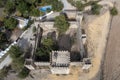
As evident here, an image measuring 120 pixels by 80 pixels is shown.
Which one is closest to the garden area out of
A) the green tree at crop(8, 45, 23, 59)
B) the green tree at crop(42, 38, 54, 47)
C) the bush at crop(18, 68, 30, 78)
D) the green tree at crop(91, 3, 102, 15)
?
the green tree at crop(91, 3, 102, 15)

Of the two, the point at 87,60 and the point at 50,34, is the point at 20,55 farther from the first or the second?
the point at 87,60

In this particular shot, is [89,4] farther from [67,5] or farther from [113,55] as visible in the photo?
[113,55]

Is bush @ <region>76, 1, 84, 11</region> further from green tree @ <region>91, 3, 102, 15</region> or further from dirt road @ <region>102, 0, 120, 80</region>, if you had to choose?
dirt road @ <region>102, 0, 120, 80</region>

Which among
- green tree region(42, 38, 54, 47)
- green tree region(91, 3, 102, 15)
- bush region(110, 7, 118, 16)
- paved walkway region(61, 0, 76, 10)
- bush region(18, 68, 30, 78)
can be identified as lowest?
bush region(18, 68, 30, 78)

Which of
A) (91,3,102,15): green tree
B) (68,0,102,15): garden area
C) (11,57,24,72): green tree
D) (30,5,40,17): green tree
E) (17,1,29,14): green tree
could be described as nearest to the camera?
(11,57,24,72): green tree

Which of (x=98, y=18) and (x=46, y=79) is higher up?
(x=98, y=18)

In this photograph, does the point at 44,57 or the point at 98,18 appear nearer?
the point at 44,57

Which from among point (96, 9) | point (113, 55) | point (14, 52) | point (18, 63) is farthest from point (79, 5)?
point (18, 63)

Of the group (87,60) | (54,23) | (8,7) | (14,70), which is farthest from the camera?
(8,7)

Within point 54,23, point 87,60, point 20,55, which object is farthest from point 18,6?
point 87,60
